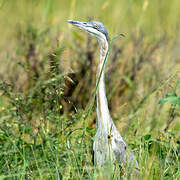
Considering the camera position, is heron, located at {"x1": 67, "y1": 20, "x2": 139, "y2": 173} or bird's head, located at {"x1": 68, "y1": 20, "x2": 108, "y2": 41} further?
bird's head, located at {"x1": 68, "y1": 20, "x2": 108, "y2": 41}

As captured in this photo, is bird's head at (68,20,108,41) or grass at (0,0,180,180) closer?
grass at (0,0,180,180)

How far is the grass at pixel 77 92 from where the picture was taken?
2.46 meters

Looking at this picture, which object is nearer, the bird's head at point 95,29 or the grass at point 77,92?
the grass at point 77,92

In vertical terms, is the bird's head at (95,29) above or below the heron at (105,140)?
above

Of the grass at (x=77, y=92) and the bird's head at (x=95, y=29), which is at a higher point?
the bird's head at (x=95, y=29)

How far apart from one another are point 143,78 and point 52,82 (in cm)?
235

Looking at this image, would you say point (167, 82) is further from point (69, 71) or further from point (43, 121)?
point (43, 121)

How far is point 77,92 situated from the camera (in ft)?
14.6

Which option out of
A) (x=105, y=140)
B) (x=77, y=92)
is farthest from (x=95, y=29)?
(x=77, y=92)

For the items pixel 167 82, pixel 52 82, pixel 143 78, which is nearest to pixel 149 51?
pixel 143 78

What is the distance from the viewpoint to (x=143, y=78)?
4.77 m

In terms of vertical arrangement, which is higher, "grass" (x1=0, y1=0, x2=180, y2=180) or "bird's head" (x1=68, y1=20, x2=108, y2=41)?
"bird's head" (x1=68, y1=20, x2=108, y2=41)

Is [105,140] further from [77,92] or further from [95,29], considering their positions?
[77,92]

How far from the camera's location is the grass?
2465 mm
